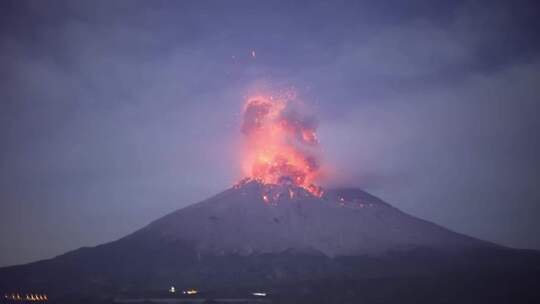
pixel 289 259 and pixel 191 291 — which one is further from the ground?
pixel 289 259

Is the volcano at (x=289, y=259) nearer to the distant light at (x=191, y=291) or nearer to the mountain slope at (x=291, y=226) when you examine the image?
the mountain slope at (x=291, y=226)

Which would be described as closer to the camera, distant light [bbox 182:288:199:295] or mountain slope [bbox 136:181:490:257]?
distant light [bbox 182:288:199:295]

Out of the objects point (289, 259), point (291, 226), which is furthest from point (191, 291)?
point (291, 226)

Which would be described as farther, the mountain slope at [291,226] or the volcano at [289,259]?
the mountain slope at [291,226]

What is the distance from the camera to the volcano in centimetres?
10812

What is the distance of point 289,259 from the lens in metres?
136

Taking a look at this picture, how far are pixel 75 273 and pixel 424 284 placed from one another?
72.0 m

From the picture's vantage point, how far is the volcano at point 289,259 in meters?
108

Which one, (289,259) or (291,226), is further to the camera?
(291,226)

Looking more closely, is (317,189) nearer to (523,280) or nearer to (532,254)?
(532,254)

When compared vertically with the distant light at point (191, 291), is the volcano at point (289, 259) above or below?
above

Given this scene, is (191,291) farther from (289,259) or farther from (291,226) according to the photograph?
(291,226)

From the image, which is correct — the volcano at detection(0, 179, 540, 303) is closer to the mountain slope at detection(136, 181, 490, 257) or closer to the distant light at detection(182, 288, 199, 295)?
the mountain slope at detection(136, 181, 490, 257)

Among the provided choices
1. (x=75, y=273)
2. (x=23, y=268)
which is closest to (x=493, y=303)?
(x=75, y=273)
